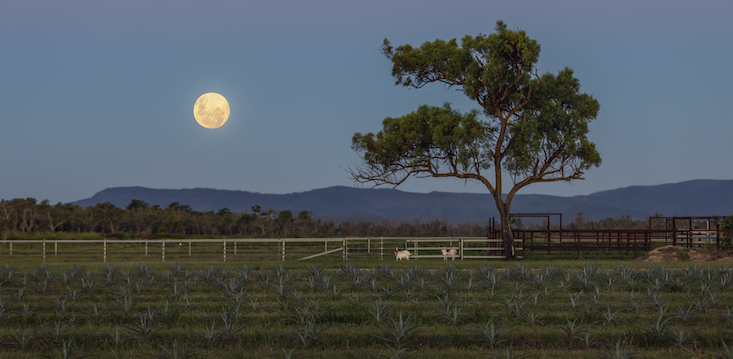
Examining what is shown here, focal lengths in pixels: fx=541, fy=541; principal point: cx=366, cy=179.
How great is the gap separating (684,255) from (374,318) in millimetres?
18343

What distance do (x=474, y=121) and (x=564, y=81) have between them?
447 cm

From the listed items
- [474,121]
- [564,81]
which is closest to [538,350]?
[474,121]

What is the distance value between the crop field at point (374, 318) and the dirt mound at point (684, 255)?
9349 millimetres

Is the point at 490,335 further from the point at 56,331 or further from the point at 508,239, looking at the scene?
the point at 508,239

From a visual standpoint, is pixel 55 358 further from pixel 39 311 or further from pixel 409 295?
pixel 409 295

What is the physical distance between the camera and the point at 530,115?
24438 millimetres

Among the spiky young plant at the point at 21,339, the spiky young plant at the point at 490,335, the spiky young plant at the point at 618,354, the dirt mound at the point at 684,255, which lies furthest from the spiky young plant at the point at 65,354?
the dirt mound at the point at 684,255

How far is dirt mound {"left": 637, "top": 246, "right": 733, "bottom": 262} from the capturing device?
2153cm

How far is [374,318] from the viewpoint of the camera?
8641 millimetres

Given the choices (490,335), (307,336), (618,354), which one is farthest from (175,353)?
(618,354)

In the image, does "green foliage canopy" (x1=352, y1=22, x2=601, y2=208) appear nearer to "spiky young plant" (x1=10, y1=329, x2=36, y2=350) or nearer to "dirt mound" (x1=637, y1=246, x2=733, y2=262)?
"dirt mound" (x1=637, y1=246, x2=733, y2=262)

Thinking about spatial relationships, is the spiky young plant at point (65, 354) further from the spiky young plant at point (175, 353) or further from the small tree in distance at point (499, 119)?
the small tree in distance at point (499, 119)

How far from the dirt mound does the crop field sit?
30.7 feet

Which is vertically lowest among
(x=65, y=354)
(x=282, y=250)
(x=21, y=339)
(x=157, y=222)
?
(x=157, y=222)
